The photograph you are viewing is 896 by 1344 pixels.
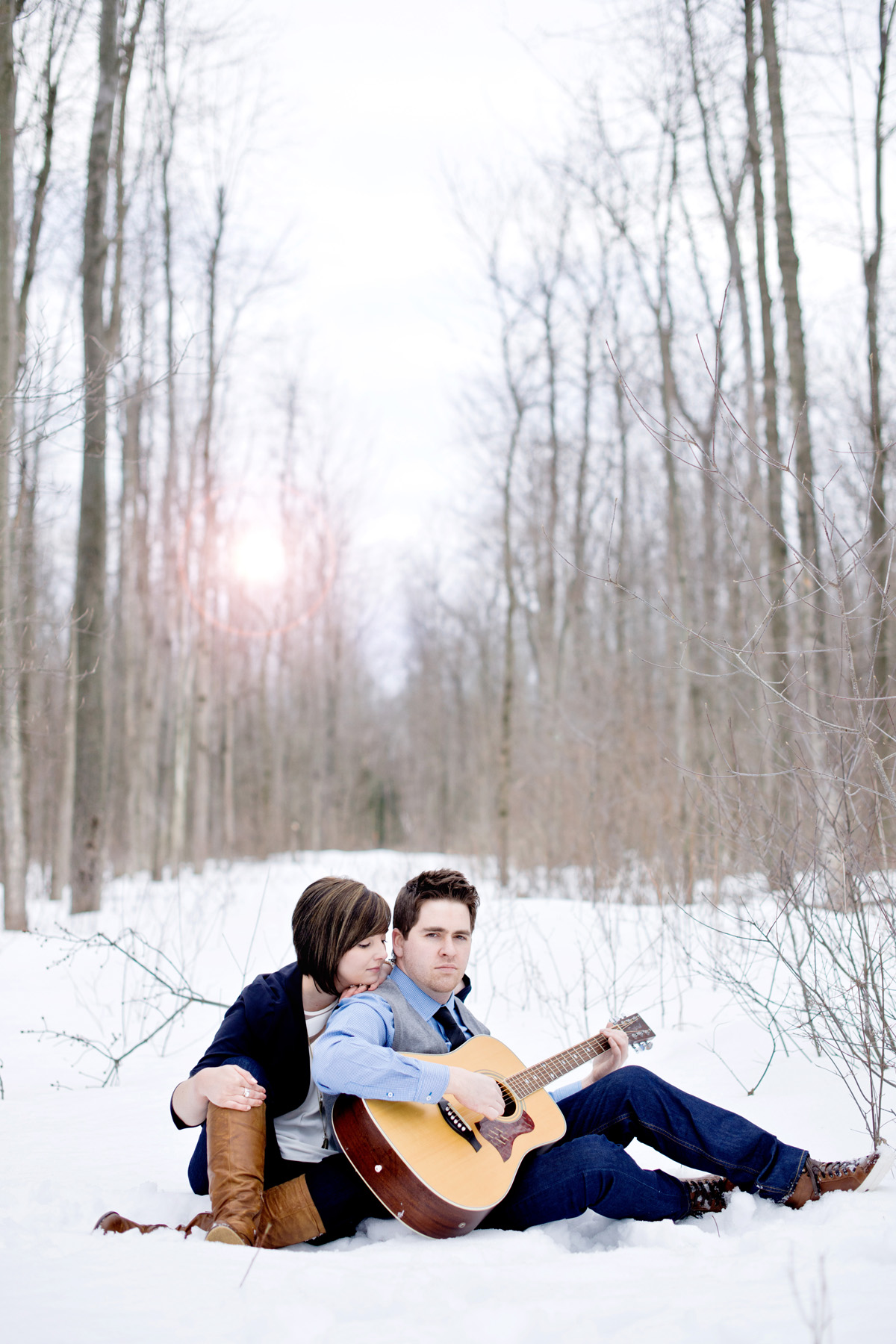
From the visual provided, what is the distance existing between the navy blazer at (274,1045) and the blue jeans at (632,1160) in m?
0.66

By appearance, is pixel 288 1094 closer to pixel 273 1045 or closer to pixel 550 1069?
pixel 273 1045

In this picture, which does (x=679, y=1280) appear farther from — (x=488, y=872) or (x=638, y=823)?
(x=488, y=872)

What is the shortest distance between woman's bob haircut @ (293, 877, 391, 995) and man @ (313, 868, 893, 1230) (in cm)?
14

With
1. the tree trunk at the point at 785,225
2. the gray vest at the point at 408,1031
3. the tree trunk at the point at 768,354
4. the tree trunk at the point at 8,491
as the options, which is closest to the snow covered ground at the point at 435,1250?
the gray vest at the point at 408,1031

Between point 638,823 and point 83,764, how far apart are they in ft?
17.4

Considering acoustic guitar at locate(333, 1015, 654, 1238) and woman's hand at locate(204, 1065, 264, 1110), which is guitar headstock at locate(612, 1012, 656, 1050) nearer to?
acoustic guitar at locate(333, 1015, 654, 1238)

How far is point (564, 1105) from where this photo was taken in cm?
294

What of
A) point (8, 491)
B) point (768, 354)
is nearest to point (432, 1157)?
point (8, 491)

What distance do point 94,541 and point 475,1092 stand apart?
22.6ft

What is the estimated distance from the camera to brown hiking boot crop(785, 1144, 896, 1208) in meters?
2.62

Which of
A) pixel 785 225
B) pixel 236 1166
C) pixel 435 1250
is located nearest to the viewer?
pixel 435 1250

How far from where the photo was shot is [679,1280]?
2.10 metres

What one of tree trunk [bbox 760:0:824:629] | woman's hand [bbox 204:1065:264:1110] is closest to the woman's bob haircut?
woman's hand [bbox 204:1065:264:1110]

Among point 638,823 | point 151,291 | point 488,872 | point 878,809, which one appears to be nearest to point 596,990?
point 878,809
